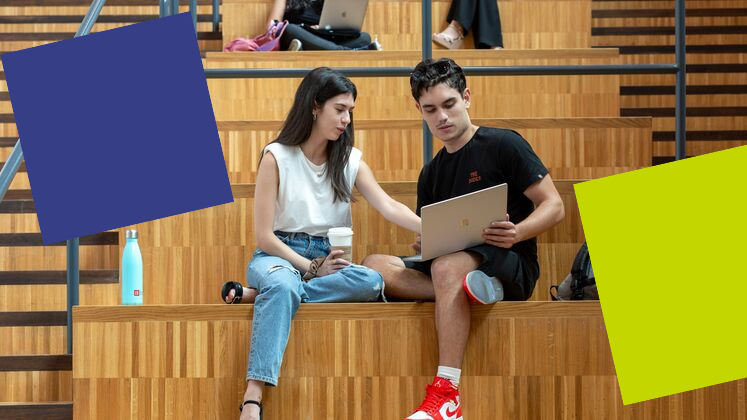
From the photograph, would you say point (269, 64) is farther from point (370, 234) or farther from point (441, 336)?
point (441, 336)

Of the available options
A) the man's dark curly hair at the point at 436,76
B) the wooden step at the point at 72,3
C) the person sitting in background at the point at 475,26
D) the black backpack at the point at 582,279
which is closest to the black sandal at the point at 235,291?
the man's dark curly hair at the point at 436,76

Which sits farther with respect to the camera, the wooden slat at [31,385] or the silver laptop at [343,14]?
the silver laptop at [343,14]

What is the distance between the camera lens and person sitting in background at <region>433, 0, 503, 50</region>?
3.96 metres

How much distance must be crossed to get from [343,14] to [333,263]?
1614 mm

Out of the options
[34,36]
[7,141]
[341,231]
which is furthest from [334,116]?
[34,36]

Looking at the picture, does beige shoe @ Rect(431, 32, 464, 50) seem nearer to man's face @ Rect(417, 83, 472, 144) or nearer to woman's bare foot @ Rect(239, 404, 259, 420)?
man's face @ Rect(417, 83, 472, 144)

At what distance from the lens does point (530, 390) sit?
229 cm

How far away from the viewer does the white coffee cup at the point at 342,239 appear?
231 centimetres

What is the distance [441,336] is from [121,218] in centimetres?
66

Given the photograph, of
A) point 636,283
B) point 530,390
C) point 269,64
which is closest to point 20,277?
point 269,64

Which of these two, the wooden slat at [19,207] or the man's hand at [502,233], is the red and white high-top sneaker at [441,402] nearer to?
the man's hand at [502,233]

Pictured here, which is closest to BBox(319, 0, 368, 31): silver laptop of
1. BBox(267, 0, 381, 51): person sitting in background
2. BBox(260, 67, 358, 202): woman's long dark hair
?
BBox(267, 0, 381, 51): person sitting in background

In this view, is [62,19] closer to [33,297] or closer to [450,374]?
[33,297]

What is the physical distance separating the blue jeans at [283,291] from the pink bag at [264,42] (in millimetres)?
1455
